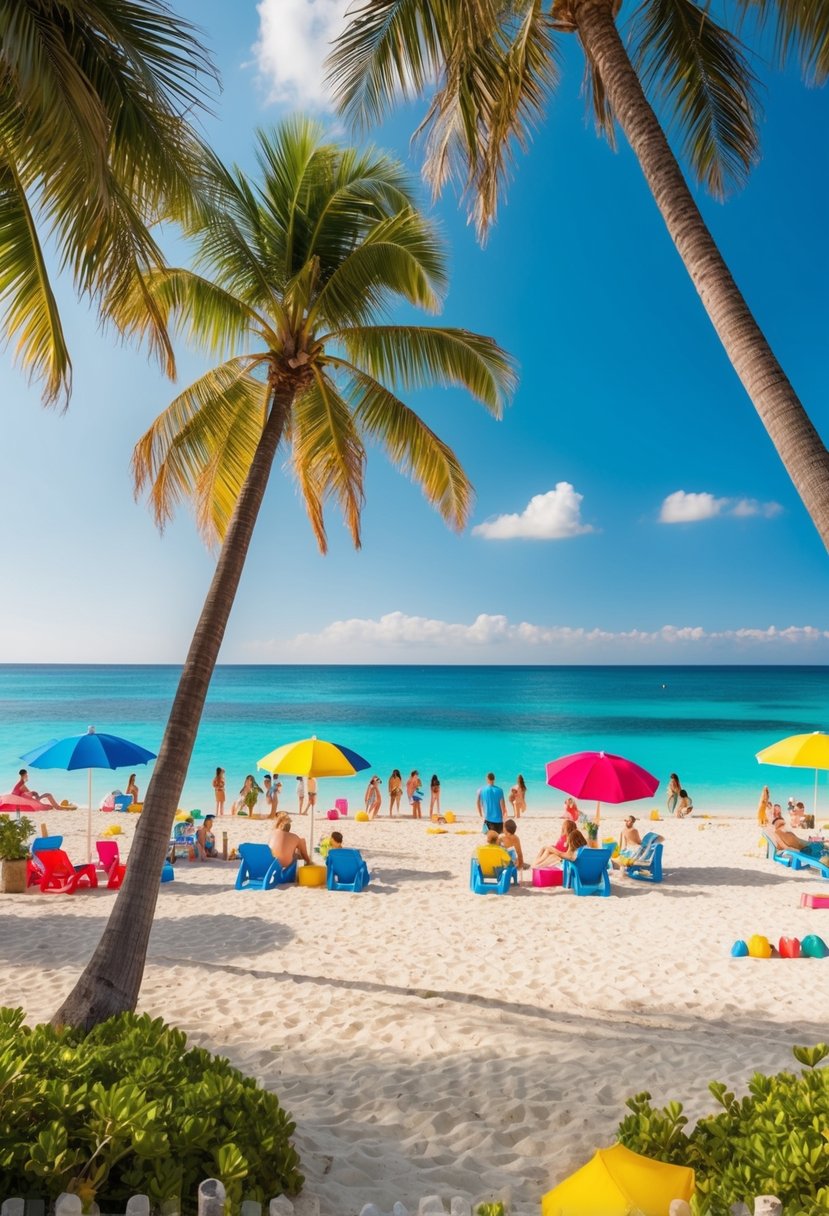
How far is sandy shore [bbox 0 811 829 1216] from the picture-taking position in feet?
14.1

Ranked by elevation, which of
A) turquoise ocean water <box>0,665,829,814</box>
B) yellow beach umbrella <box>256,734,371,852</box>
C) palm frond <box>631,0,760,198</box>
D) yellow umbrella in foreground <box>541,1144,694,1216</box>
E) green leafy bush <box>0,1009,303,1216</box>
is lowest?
turquoise ocean water <box>0,665,829,814</box>

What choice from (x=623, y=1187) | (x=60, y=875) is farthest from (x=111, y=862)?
(x=623, y=1187)

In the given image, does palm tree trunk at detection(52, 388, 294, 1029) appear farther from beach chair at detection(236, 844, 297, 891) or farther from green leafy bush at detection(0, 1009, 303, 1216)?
beach chair at detection(236, 844, 297, 891)

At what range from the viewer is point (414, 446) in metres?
8.73

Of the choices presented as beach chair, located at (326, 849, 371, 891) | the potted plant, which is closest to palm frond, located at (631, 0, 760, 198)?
beach chair, located at (326, 849, 371, 891)

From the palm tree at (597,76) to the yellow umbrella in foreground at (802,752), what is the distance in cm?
904

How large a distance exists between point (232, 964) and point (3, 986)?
6.66 feet

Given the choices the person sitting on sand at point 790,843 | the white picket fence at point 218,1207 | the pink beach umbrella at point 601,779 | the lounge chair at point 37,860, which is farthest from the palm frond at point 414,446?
the person sitting on sand at point 790,843

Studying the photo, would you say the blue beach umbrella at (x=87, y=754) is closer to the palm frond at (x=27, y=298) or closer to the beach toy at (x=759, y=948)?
the palm frond at (x=27, y=298)

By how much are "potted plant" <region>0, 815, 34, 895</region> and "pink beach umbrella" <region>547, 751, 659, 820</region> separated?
7.85 metres

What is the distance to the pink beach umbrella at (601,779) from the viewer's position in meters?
11.8

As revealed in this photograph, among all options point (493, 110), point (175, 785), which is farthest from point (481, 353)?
point (175, 785)

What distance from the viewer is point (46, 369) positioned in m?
5.51

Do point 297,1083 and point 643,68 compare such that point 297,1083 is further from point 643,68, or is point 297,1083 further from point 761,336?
point 643,68
